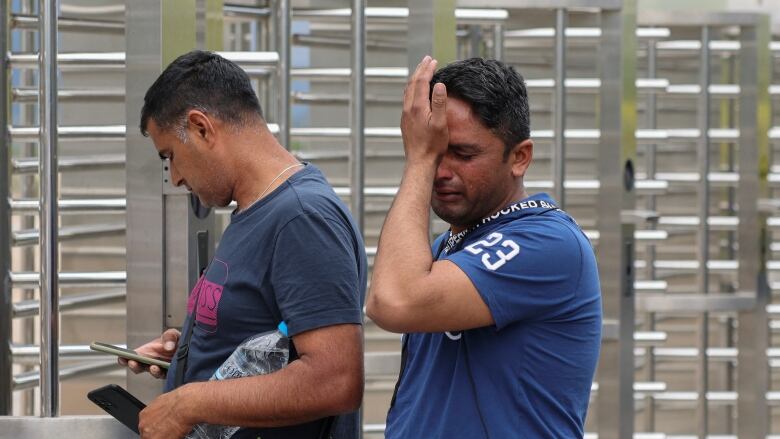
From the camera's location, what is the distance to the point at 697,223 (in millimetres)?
5309

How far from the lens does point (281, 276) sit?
199 centimetres

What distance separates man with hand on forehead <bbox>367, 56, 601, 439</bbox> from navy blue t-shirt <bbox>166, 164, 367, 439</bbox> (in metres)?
0.12

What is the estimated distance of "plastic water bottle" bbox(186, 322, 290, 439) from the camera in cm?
202

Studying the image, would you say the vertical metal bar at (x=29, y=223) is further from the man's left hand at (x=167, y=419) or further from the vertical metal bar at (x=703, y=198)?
the man's left hand at (x=167, y=419)

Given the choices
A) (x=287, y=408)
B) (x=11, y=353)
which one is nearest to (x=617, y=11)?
(x=11, y=353)

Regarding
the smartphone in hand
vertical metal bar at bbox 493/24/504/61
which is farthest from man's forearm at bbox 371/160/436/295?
vertical metal bar at bbox 493/24/504/61

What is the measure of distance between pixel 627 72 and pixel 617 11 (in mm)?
217

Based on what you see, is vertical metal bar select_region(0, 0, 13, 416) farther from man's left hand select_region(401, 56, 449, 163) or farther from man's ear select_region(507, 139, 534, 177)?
man's ear select_region(507, 139, 534, 177)

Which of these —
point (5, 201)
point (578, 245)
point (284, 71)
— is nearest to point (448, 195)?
point (578, 245)

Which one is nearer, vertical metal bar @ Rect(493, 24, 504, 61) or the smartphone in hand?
the smartphone in hand

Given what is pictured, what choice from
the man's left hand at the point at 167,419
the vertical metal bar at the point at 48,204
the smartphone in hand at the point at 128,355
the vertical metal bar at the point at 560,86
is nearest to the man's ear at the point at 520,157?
the man's left hand at the point at 167,419

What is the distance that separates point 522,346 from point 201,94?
77 centimetres

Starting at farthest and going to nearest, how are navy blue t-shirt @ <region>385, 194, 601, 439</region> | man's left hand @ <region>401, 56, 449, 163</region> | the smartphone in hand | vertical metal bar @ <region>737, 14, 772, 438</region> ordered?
vertical metal bar @ <region>737, 14, 772, 438</region> < the smartphone in hand < man's left hand @ <region>401, 56, 449, 163</region> < navy blue t-shirt @ <region>385, 194, 601, 439</region>

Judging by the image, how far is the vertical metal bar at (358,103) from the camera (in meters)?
3.52
